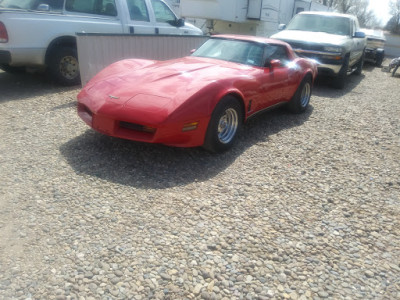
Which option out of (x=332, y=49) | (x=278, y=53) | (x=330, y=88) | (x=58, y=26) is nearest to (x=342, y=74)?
(x=330, y=88)

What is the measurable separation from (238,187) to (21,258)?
6.32 feet

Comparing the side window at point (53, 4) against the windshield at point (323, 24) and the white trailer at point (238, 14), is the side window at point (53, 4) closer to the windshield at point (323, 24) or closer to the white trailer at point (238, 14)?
the windshield at point (323, 24)

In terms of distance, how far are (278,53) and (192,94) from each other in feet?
7.84

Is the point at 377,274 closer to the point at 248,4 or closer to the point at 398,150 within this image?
the point at 398,150

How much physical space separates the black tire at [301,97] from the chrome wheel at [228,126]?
1898 millimetres

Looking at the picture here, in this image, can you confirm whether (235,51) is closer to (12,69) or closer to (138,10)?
(138,10)

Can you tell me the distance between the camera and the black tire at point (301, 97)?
5648 millimetres

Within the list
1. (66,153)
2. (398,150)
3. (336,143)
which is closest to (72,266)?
(66,153)

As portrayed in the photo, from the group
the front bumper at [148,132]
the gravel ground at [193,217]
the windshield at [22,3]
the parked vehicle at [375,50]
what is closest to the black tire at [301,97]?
the gravel ground at [193,217]

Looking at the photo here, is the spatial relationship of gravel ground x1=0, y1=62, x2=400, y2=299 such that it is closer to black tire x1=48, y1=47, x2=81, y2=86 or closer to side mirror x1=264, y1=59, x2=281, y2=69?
side mirror x1=264, y1=59, x2=281, y2=69

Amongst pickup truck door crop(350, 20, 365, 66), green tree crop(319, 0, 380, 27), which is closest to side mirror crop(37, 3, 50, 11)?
pickup truck door crop(350, 20, 365, 66)

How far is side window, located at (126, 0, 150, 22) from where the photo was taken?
7.29 metres

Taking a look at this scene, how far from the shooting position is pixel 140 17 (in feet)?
24.5

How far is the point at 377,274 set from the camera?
7.77 feet
